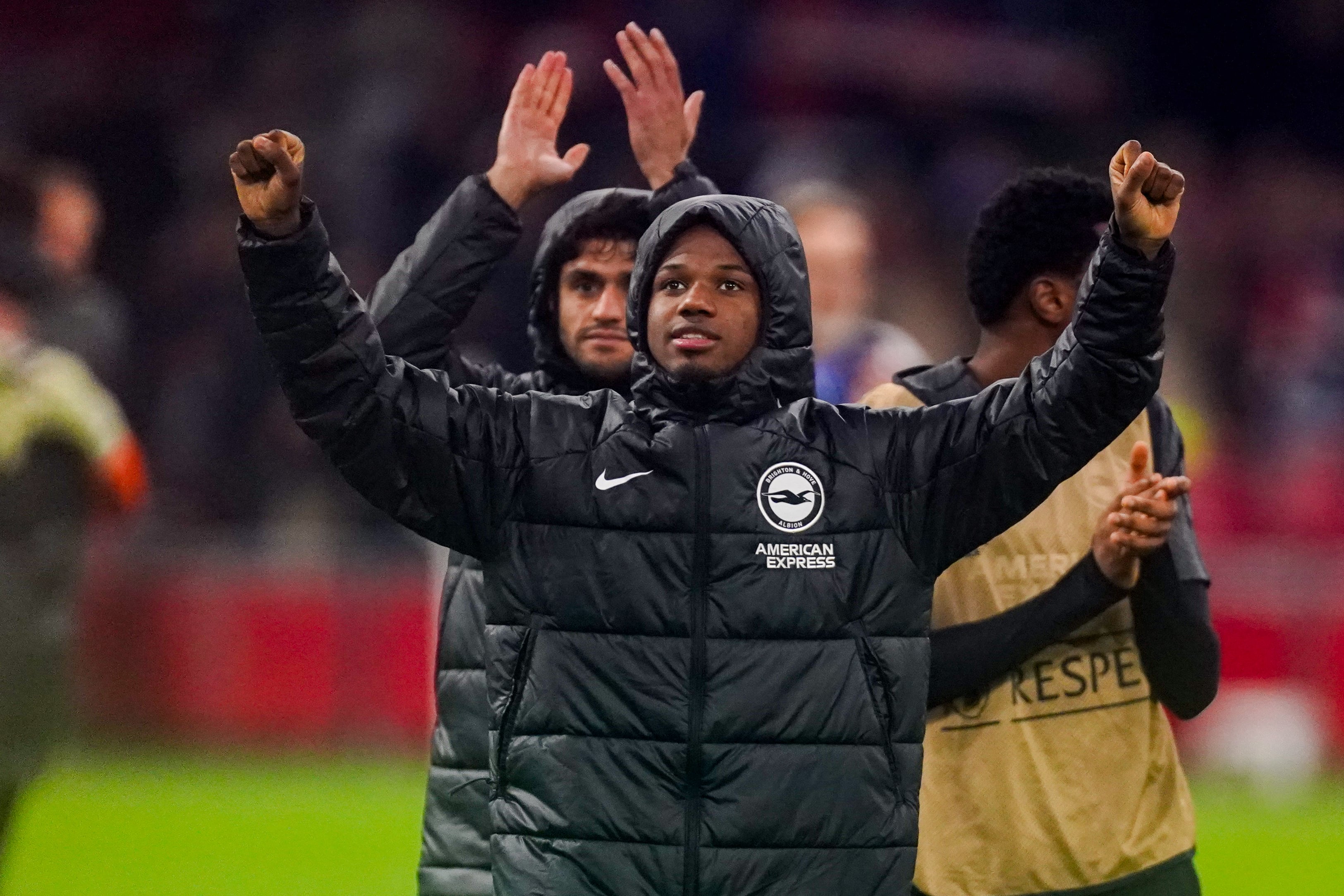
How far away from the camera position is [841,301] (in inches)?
302

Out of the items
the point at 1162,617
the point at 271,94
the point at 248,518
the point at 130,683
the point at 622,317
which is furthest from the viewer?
the point at 271,94

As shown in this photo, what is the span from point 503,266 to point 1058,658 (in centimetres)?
Answer: 947

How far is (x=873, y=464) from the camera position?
3.58m

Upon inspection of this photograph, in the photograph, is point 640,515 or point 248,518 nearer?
point 640,515

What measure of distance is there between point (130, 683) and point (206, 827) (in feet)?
7.34

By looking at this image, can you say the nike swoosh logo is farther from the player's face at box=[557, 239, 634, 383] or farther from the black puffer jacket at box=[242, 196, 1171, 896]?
the player's face at box=[557, 239, 634, 383]

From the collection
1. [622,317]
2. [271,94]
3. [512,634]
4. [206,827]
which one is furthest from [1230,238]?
[512,634]

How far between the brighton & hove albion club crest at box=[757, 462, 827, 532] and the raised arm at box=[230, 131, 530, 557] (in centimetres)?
42

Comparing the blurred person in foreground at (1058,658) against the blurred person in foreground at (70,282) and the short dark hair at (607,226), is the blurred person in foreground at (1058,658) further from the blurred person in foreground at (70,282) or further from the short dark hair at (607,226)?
the blurred person in foreground at (70,282)

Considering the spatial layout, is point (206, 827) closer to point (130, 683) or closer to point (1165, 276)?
point (130, 683)

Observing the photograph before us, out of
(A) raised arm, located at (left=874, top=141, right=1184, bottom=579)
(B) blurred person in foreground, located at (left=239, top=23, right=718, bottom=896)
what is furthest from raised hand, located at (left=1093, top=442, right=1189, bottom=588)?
(B) blurred person in foreground, located at (left=239, top=23, right=718, bottom=896)

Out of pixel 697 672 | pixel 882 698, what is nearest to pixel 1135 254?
pixel 882 698

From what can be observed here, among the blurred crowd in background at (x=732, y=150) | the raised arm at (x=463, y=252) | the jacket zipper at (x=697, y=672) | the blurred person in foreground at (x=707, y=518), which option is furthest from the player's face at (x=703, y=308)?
the blurred crowd in background at (x=732, y=150)

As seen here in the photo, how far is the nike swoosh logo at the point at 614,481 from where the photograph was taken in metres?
3.54
